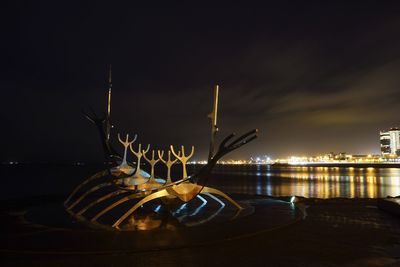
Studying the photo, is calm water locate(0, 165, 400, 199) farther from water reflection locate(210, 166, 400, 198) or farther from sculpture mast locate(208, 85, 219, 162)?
sculpture mast locate(208, 85, 219, 162)

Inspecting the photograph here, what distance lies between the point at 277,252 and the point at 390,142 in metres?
184

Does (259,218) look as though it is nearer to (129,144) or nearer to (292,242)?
(292,242)

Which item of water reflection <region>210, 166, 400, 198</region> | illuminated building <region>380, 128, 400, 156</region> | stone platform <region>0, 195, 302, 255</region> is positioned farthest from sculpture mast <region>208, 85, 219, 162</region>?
illuminated building <region>380, 128, 400, 156</region>

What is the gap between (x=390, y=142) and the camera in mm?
168750

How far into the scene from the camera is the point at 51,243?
30.5 feet

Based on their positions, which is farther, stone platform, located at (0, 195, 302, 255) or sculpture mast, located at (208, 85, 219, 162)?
sculpture mast, located at (208, 85, 219, 162)

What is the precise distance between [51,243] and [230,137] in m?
6.70

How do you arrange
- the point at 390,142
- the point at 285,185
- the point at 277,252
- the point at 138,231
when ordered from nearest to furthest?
the point at 277,252 < the point at 138,231 < the point at 285,185 < the point at 390,142

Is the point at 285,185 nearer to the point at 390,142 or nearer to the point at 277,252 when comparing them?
the point at 277,252

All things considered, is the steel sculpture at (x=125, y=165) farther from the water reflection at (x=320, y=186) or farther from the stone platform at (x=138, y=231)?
the water reflection at (x=320, y=186)

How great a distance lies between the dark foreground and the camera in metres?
7.64

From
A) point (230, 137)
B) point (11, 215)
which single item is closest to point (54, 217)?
point (11, 215)

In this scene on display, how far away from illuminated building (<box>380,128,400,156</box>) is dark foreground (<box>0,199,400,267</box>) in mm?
174900

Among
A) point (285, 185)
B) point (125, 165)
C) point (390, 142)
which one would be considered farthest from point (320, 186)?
point (390, 142)
